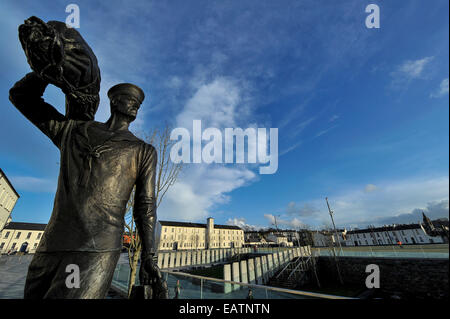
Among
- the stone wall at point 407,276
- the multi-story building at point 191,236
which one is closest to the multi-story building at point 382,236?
the stone wall at point 407,276

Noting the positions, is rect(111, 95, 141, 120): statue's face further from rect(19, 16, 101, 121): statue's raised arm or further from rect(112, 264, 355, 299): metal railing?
rect(112, 264, 355, 299): metal railing

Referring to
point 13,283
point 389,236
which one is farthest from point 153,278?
point 389,236

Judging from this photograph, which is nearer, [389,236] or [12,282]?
[12,282]

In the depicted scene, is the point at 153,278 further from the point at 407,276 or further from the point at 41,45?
the point at 407,276

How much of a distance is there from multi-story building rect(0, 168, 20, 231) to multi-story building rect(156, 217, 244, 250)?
106 feet

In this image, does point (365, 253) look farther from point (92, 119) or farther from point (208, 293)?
point (92, 119)

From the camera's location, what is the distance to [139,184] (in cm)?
208

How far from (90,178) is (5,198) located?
154ft

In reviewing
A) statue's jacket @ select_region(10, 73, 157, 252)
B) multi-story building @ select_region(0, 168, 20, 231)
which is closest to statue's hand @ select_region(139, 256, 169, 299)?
statue's jacket @ select_region(10, 73, 157, 252)

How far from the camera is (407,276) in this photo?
17.6 meters

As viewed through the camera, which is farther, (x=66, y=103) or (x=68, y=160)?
(x=66, y=103)

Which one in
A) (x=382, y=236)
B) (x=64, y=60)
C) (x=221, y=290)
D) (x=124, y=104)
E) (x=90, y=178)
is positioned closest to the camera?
(x=64, y=60)
